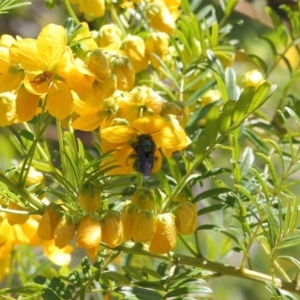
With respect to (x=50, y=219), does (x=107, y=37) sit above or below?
above

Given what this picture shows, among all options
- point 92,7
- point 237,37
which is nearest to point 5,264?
point 92,7

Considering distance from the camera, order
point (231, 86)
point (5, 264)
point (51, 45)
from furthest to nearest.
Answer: point (5, 264) → point (231, 86) → point (51, 45)

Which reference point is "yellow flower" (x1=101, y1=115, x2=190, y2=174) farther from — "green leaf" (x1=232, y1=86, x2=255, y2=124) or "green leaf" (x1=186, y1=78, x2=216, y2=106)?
"green leaf" (x1=186, y1=78, x2=216, y2=106)

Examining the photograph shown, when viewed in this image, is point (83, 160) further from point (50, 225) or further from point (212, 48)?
point (212, 48)

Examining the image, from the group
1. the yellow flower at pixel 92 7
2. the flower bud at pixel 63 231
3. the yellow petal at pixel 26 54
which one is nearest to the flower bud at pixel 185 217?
the flower bud at pixel 63 231

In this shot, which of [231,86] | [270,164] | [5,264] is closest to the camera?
[270,164]

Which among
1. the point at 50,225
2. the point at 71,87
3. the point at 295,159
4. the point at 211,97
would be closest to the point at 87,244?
the point at 50,225

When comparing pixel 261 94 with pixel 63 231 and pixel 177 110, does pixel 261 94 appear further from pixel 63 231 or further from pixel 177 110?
pixel 63 231

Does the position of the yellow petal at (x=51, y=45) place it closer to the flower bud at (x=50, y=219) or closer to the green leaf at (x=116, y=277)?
the flower bud at (x=50, y=219)

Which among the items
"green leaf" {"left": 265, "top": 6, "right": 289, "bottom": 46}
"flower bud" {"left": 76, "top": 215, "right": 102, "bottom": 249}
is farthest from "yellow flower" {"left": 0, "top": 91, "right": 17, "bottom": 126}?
"green leaf" {"left": 265, "top": 6, "right": 289, "bottom": 46}
